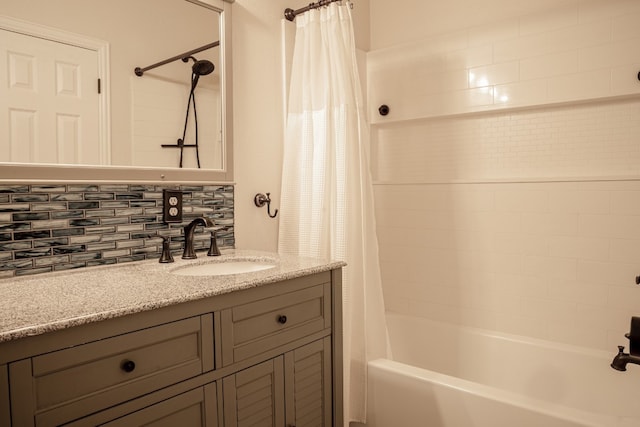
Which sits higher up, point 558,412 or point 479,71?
point 479,71

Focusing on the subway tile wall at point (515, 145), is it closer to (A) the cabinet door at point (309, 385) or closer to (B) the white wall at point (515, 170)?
(B) the white wall at point (515, 170)

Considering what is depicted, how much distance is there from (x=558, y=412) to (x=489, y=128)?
151 cm

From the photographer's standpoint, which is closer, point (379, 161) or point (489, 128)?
point (489, 128)

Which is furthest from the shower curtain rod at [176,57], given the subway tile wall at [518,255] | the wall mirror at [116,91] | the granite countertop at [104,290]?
the subway tile wall at [518,255]

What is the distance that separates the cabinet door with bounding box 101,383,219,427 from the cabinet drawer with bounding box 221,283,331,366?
10 centimetres

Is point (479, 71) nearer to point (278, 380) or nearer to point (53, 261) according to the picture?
point (278, 380)

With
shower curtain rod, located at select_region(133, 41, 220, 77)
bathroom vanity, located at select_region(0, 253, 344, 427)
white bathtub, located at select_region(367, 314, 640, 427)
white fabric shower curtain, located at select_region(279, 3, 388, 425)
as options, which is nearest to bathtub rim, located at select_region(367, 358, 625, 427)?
white bathtub, located at select_region(367, 314, 640, 427)

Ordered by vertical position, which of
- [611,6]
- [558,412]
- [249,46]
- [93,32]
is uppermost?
[611,6]

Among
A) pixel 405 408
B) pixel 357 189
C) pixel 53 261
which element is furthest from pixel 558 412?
pixel 53 261

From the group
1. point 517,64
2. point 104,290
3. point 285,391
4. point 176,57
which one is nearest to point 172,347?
point 104,290

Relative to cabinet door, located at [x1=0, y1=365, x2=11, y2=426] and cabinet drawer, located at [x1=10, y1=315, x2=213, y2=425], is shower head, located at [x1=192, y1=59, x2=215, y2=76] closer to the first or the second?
cabinet drawer, located at [x1=10, y1=315, x2=213, y2=425]

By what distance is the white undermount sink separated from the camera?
158 centimetres

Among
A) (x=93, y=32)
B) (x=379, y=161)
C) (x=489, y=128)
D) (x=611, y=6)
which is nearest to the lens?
(x=93, y=32)

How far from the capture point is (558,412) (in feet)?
4.67
